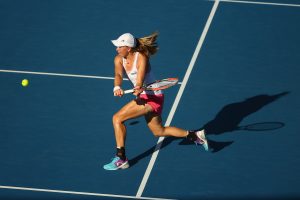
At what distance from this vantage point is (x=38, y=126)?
1484cm

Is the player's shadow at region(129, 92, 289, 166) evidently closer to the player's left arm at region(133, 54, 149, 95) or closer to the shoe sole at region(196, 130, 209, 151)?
the shoe sole at region(196, 130, 209, 151)

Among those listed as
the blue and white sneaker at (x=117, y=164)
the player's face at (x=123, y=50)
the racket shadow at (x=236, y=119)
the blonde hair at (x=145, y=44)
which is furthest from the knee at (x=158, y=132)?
the player's face at (x=123, y=50)

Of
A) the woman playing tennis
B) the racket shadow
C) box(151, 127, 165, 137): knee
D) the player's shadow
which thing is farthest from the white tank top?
the racket shadow

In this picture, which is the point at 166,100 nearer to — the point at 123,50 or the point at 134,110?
the point at 134,110

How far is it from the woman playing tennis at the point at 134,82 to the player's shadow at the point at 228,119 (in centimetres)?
62

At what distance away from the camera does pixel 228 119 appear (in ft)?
49.4

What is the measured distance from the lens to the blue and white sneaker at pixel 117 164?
44.2ft

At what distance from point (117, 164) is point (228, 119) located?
8.21 ft

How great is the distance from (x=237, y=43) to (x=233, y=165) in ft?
15.1

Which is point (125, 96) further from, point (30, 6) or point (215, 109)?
point (30, 6)

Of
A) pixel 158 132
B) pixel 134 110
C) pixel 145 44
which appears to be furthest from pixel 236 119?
pixel 145 44

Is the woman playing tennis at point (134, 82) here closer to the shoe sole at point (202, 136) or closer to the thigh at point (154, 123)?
the thigh at point (154, 123)

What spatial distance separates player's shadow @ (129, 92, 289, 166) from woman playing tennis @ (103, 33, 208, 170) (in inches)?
24.3

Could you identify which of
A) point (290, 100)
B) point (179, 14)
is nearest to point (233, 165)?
point (290, 100)
